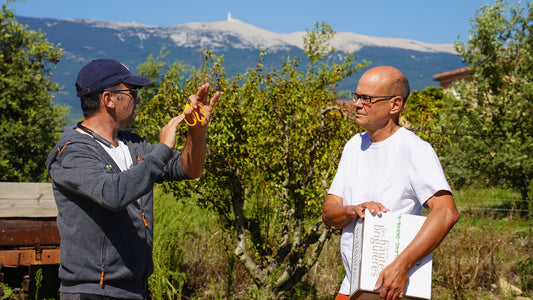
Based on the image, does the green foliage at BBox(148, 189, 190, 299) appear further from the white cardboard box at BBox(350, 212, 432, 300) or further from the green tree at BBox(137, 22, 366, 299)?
the white cardboard box at BBox(350, 212, 432, 300)

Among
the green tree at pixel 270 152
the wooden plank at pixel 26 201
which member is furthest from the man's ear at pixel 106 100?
the wooden plank at pixel 26 201

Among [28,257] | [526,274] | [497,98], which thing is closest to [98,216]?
[28,257]

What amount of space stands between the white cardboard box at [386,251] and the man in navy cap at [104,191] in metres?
0.92

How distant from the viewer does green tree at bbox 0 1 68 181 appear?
12.6m

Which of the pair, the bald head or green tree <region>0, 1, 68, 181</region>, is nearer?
the bald head

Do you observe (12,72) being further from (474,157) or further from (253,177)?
(474,157)

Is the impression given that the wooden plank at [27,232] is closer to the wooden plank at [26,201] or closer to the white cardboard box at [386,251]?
the wooden plank at [26,201]

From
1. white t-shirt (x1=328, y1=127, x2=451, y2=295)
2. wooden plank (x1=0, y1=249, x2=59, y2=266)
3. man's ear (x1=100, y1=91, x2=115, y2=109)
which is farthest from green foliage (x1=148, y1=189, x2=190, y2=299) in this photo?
white t-shirt (x1=328, y1=127, x2=451, y2=295)

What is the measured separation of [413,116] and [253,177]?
80.3 inches

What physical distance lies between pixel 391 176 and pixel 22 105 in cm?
1320

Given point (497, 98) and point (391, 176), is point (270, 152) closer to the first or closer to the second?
point (391, 176)

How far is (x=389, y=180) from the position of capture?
7.11ft

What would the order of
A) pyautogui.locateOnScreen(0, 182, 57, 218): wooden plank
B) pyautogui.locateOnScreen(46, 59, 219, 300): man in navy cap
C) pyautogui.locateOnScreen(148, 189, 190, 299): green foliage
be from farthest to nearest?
pyautogui.locateOnScreen(148, 189, 190, 299): green foliage, pyautogui.locateOnScreen(0, 182, 57, 218): wooden plank, pyautogui.locateOnScreen(46, 59, 219, 300): man in navy cap

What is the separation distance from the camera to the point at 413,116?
538 cm
